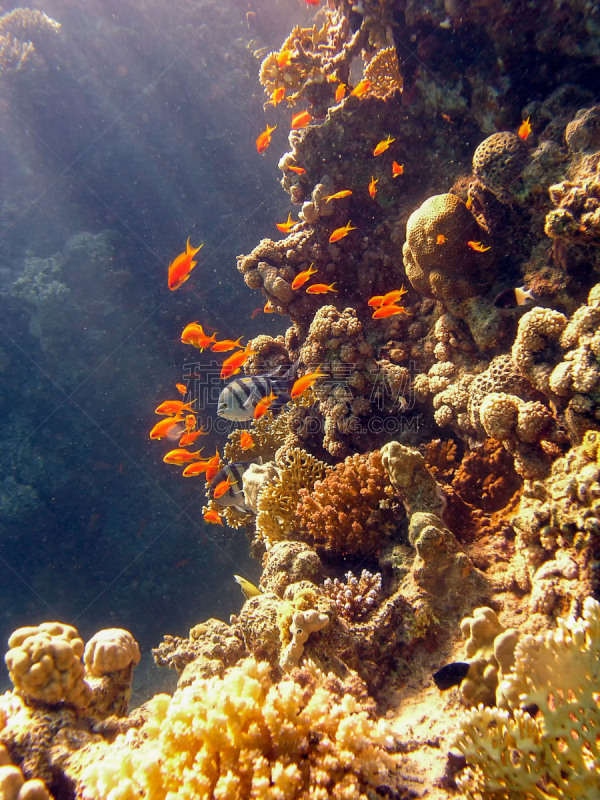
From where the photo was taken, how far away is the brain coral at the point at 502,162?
4.43 meters

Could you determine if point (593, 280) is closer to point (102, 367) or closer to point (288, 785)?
point (288, 785)

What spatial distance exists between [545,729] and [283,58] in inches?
338

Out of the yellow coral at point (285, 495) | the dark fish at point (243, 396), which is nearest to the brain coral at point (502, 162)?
the dark fish at point (243, 396)

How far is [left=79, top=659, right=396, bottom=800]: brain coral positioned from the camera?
1850 millimetres

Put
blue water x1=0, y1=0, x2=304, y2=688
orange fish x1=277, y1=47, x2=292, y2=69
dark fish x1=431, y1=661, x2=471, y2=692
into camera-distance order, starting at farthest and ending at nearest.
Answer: blue water x1=0, y1=0, x2=304, y2=688 < orange fish x1=277, y1=47, x2=292, y2=69 < dark fish x1=431, y1=661, x2=471, y2=692

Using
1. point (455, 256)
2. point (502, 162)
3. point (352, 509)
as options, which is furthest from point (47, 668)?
point (502, 162)

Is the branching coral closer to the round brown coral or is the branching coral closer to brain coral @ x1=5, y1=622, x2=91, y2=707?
the round brown coral

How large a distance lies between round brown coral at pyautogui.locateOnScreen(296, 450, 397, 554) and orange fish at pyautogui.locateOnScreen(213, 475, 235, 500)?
111 centimetres

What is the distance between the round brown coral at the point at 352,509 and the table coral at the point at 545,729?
2063mm

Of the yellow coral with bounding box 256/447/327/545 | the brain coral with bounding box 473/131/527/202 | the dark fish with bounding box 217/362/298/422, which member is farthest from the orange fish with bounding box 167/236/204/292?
the brain coral with bounding box 473/131/527/202

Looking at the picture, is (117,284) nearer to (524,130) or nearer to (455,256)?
(455,256)

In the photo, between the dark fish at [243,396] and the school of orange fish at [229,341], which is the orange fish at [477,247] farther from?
the dark fish at [243,396]

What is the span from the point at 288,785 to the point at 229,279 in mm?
14614

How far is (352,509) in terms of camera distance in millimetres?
4191
